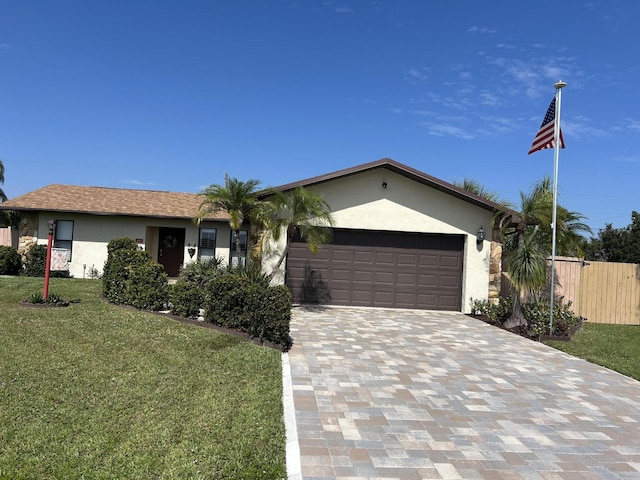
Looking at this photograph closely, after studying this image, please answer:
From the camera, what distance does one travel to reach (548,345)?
31.9 ft

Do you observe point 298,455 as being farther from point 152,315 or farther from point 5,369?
point 152,315

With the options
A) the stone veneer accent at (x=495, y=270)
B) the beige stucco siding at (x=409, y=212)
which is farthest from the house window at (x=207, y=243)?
A: the stone veneer accent at (x=495, y=270)

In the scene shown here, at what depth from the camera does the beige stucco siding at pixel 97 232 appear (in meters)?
16.4

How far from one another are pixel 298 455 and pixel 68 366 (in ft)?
12.8

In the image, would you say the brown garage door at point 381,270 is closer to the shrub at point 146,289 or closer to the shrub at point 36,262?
the shrub at point 146,289

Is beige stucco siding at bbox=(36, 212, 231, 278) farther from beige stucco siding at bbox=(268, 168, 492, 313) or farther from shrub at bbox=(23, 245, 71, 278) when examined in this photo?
beige stucco siding at bbox=(268, 168, 492, 313)

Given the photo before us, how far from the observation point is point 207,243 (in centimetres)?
1719

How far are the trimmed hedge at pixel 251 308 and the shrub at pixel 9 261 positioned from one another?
1048cm

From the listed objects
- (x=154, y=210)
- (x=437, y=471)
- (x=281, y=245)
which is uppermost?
(x=154, y=210)

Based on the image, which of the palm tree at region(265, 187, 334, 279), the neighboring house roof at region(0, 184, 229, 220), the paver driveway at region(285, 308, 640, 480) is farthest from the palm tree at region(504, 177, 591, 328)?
the neighboring house roof at region(0, 184, 229, 220)

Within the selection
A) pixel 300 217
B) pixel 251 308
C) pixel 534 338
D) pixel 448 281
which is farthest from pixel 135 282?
pixel 534 338

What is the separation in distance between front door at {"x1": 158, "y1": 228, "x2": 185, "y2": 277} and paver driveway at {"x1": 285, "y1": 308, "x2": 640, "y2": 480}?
34.8 feet

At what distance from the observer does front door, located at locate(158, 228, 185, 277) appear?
18156mm

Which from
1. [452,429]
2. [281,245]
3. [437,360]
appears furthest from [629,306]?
[452,429]
